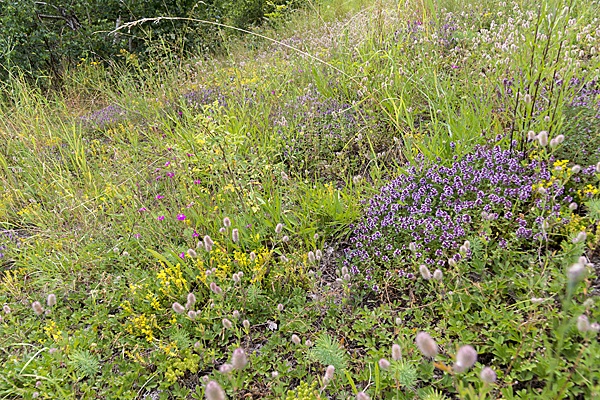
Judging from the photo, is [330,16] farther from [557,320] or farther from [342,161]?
[557,320]

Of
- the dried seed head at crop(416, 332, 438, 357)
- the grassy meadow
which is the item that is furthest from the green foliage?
the dried seed head at crop(416, 332, 438, 357)

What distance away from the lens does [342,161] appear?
123 inches

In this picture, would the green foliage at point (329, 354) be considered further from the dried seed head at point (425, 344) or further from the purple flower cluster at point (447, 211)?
the dried seed head at point (425, 344)

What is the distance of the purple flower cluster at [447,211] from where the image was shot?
192 centimetres

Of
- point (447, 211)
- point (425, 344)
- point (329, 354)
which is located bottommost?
point (329, 354)

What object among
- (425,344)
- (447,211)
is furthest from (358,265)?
(425,344)

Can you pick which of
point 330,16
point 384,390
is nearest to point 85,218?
point 384,390

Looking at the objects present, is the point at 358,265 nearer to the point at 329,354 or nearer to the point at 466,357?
the point at 329,354

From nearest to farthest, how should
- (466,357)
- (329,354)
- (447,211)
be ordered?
(466,357)
(329,354)
(447,211)

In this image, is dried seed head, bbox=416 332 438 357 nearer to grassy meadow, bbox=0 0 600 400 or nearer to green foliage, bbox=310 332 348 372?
grassy meadow, bbox=0 0 600 400

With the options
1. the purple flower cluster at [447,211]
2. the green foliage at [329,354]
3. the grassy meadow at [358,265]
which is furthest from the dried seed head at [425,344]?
the purple flower cluster at [447,211]

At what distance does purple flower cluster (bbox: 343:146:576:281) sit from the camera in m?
1.92

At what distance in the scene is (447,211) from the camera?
2156 millimetres

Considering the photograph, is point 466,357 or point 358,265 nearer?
point 466,357
